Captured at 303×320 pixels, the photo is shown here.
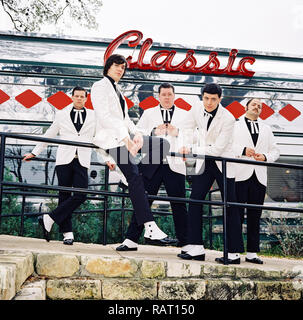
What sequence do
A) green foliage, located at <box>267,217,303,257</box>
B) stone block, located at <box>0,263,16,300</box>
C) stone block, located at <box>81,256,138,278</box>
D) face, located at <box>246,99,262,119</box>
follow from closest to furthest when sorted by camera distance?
stone block, located at <box>0,263,16,300</box>, stone block, located at <box>81,256,138,278</box>, face, located at <box>246,99,262,119</box>, green foliage, located at <box>267,217,303,257</box>

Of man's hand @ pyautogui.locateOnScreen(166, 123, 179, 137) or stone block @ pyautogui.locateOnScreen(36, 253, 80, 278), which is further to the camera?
man's hand @ pyautogui.locateOnScreen(166, 123, 179, 137)

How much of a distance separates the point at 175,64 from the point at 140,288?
229 inches

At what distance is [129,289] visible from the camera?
2740mm

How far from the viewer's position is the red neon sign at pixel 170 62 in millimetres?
7531

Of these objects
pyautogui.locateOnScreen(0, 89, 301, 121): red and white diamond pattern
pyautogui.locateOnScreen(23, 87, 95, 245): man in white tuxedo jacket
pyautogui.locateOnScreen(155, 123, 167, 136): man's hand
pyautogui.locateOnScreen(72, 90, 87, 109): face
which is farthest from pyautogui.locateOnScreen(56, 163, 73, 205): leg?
pyautogui.locateOnScreen(0, 89, 301, 121): red and white diamond pattern

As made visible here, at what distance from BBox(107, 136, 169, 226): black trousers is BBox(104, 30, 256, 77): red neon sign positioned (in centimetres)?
459

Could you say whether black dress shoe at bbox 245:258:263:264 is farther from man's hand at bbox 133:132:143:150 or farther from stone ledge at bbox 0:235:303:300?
man's hand at bbox 133:132:143:150

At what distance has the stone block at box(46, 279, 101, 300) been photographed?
2.62 meters

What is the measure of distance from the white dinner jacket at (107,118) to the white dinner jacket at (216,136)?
72 cm

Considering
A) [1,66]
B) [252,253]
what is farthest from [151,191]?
[1,66]
